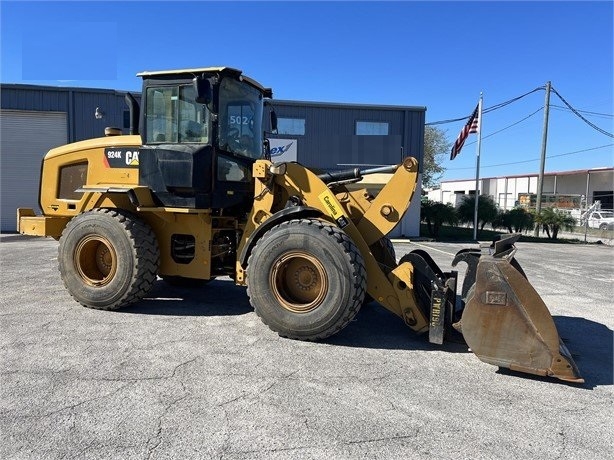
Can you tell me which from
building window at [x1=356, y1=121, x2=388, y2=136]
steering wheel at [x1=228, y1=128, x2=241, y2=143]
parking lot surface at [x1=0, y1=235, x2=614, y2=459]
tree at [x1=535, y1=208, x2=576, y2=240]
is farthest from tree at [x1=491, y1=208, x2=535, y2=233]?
steering wheel at [x1=228, y1=128, x2=241, y2=143]

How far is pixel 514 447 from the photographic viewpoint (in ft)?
9.27

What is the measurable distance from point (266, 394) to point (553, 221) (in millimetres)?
22566

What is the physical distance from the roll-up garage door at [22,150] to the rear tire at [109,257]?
14697 millimetres

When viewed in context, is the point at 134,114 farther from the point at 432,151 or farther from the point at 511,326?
the point at 432,151

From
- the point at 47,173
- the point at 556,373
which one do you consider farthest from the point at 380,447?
the point at 47,173

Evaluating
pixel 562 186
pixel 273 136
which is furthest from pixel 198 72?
pixel 562 186

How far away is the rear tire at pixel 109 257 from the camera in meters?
5.45

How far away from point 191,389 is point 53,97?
18.4 meters

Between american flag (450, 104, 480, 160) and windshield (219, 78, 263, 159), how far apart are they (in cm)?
1563

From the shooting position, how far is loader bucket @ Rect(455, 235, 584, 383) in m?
3.70

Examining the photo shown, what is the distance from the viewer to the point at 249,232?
537 centimetres

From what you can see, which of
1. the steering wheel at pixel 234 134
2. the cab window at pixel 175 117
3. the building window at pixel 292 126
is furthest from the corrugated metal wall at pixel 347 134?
the cab window at pixel 175 117

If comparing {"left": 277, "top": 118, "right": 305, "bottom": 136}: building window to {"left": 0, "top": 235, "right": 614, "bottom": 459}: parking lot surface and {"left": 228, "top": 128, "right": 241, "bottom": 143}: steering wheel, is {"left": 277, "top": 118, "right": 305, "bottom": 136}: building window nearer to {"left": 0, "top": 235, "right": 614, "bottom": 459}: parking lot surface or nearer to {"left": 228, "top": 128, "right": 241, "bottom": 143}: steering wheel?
{"left": 228, "top": 128, "right": 241, "bottom": 143}: steering wheel

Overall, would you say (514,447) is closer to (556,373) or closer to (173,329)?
(556,373)
